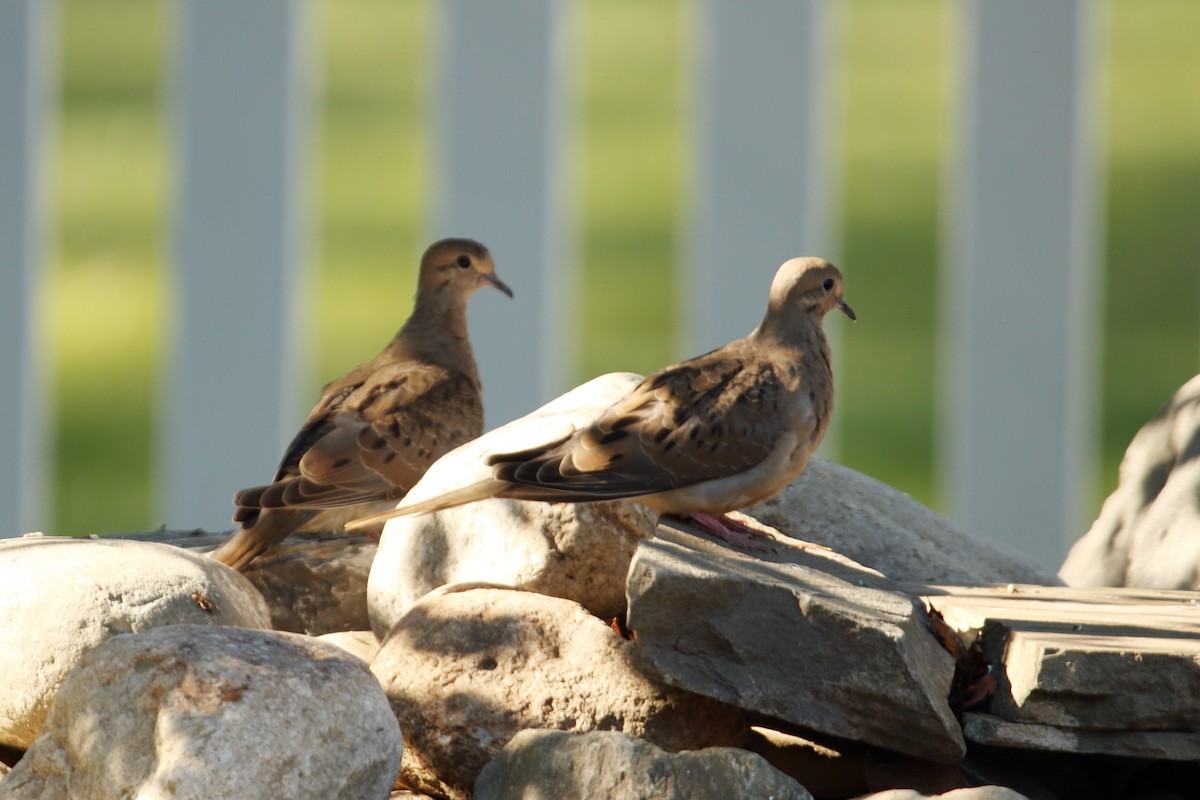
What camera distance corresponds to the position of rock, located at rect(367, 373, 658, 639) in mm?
4777

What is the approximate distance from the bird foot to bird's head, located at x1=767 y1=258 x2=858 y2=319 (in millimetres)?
771

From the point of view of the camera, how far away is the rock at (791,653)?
12.9 ft

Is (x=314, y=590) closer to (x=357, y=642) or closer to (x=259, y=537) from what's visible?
(x=259, y=537)

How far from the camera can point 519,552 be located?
4.82 metres

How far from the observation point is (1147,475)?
21.2ft

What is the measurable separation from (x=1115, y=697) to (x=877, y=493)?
6.75 ft

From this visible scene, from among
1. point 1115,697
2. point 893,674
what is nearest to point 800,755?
point 893,674

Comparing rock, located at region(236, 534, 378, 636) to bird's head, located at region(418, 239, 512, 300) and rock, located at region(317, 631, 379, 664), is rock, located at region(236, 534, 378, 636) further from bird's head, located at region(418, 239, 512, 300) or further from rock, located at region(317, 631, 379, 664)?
bird's head, located at region(418, 239, 512, 300)

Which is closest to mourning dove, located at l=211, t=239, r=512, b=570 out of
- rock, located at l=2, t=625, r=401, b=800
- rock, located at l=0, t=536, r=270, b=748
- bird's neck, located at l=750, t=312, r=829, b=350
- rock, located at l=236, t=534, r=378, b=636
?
rock, located at l=236, t=534, r=378, b=636

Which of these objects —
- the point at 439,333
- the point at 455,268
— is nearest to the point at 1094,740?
the point at 439,333

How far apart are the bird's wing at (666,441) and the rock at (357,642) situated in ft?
3.45

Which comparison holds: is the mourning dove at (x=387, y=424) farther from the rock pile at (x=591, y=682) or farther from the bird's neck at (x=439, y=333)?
the rock pile at (x=591, y=682)

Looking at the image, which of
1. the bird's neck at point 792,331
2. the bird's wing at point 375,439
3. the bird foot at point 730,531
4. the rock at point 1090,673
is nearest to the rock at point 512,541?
the bird foot at point 730,531

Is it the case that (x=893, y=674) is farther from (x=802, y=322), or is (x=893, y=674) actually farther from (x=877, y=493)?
(x=877, y=493)
